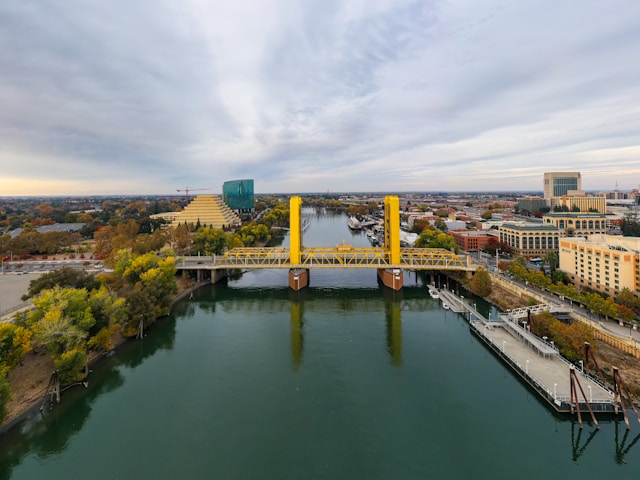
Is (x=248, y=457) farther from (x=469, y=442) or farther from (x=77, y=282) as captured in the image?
(x=77, y=282)

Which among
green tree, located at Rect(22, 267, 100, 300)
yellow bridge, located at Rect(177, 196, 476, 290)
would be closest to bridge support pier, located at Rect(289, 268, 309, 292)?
yellow bridge, located at Rect(177, 196, 476, 290)

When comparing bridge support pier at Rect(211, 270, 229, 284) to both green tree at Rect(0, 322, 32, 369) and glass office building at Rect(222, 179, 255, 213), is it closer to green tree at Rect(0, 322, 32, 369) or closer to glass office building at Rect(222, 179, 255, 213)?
green tree at Rect(0, 322, 32, 369)

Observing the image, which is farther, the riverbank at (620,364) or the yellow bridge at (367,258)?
the yellow bridge at (367,258)

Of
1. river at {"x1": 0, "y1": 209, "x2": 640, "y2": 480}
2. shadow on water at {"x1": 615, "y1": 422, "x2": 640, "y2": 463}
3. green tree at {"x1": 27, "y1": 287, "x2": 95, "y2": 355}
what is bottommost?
shadow on water at {"x1": 615, "y1": 422, "x2": 640, "y2": 463}

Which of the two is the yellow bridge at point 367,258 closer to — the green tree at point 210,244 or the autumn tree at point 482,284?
the autumn tree at point 482,284

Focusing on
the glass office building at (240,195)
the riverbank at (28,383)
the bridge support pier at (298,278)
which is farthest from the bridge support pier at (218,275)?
the glass office building at (240,195)

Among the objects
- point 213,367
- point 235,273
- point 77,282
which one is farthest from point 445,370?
point 235,273
